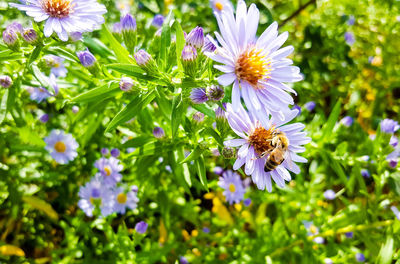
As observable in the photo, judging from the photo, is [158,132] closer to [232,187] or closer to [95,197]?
[95,197]

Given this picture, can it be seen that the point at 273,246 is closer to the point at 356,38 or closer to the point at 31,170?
the point at 31,170

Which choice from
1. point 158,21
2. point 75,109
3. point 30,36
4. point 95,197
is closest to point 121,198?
point 95,197

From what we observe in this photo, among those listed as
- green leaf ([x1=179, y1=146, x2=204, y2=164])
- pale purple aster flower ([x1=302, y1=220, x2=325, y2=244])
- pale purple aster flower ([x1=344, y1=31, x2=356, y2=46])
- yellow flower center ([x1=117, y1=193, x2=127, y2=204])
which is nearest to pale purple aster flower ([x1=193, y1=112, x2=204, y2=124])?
green leaf ([x1=179, y1=146, x2=204, y2=164])

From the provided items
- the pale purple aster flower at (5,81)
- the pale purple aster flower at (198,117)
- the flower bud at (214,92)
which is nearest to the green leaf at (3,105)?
the pale purple aster flower at (5,81)

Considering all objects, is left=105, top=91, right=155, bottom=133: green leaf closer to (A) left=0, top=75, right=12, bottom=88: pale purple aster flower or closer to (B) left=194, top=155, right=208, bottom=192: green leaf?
(B) left=194, top=155, right=208, bottom=192: green leaf

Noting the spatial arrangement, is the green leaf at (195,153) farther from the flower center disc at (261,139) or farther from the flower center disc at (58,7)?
the flower center disc at (58,7)
